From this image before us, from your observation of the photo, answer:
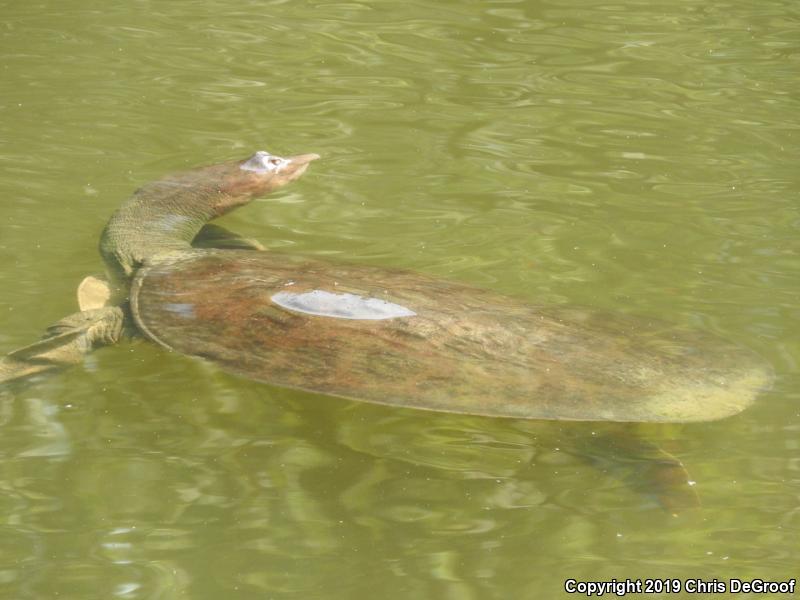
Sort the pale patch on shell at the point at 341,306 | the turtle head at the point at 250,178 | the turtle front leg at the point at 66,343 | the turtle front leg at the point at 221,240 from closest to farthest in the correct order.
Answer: the pale patch on shell at the point at 341,306, the turtle front leg at the point at 66,343, the turtle front leg at the point at 221,240, the turtle head at the point at 250,178

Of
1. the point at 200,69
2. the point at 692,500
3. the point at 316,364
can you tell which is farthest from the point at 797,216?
the point at 200,69

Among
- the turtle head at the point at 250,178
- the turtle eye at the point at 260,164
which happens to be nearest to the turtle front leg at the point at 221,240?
the turtle head at the point at 250,178

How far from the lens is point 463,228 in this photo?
14.1ft

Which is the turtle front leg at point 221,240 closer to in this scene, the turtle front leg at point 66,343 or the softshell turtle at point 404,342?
the softshell turtle at point 404,342

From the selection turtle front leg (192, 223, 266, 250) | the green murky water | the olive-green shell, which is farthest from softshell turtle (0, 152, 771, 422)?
turtle front leg (192, 223, 266, 250)

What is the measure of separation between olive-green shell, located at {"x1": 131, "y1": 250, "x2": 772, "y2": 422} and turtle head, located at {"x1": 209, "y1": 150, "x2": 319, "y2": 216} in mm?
893

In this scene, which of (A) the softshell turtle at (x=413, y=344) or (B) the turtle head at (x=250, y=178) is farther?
(B) the turtle head at (x=250, y=178)

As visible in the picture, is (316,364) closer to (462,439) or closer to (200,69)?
(462,439)

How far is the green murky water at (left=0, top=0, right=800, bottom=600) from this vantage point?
2.57 m

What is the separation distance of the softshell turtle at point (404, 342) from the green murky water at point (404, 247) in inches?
9.1

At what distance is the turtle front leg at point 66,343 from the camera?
3.22 meters

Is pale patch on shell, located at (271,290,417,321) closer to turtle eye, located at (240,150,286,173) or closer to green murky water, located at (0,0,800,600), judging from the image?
green murky water, located at (0,0,800,600)

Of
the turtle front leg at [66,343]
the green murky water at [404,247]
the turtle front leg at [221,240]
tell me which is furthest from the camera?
the turtle front leg at [221,240]

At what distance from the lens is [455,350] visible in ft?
9.13
